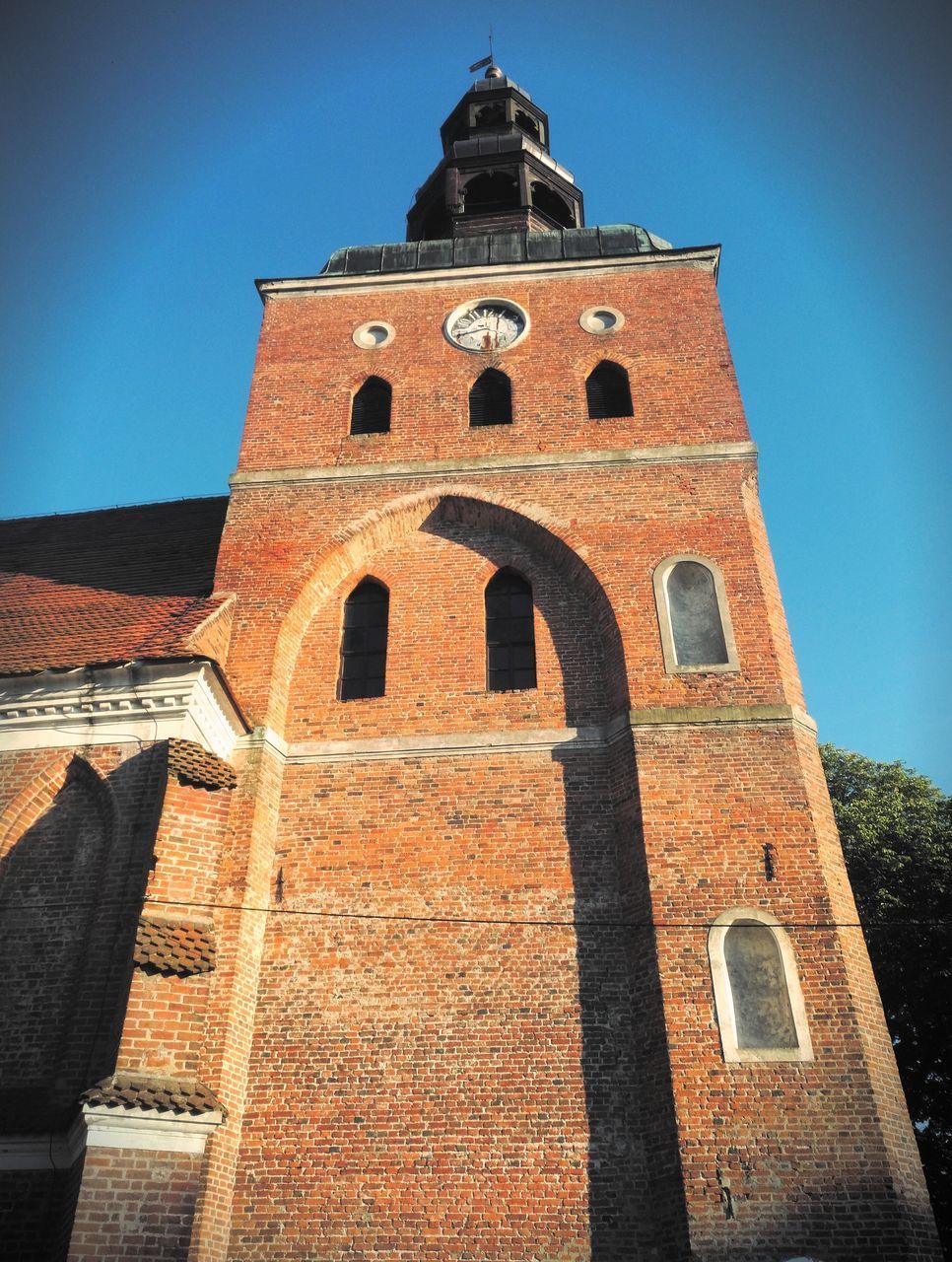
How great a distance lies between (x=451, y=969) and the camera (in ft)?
31.9

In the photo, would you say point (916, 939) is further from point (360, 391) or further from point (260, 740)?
point (360, 391)

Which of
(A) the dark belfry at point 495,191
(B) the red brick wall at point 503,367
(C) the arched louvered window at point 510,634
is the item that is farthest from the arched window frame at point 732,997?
(A) the dark belfry at point 495,191

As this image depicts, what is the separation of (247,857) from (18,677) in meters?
2.86

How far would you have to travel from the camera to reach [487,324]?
1515cm

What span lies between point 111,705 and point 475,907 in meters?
3.94

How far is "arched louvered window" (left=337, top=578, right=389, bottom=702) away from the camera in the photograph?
1195cm

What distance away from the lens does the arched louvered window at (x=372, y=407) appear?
1433 cm

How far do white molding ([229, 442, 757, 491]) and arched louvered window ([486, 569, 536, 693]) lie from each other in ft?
4.76

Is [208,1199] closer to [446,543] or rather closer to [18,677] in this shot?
[18,677]

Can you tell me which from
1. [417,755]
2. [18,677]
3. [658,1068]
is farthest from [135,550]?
[658,1068]

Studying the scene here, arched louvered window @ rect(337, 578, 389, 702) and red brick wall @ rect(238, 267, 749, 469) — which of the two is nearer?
arched louvered window @ rect(337, 578, 389, 702)

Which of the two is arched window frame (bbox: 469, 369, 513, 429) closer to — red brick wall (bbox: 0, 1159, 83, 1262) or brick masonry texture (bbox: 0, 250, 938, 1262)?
brick masonry texture (bbox: 0, 250, 938, 1262)

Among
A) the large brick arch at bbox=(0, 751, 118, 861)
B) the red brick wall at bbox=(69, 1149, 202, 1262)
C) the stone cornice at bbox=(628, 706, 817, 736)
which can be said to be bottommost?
the red brick wall at bbox=(69, 1149, 202, 1262)

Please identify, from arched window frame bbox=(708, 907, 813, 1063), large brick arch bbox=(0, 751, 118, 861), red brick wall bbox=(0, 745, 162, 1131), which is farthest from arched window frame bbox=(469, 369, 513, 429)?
arched window frame bbox=(708, 907, 813, 1063)
